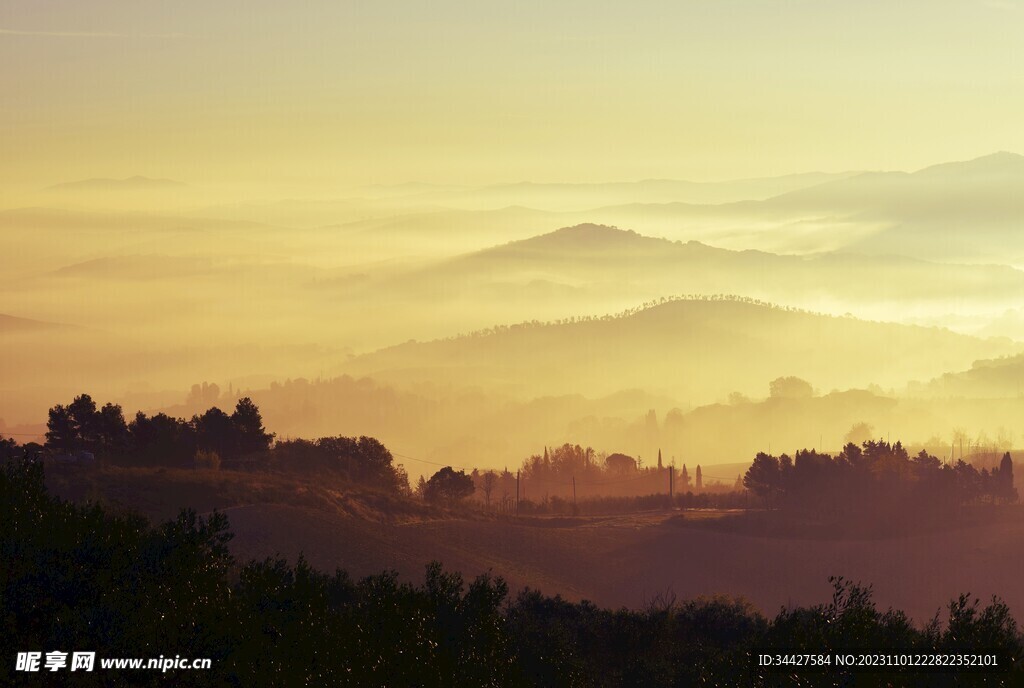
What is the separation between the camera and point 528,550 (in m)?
160

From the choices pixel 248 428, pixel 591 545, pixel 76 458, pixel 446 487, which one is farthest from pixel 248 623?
pixel 446 487

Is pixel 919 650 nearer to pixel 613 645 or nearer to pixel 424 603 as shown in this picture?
pixel 424 603

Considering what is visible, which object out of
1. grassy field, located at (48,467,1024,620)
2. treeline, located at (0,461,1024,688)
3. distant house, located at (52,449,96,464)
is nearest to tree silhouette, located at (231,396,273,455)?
grassy field, located at (48,467,1024,620)

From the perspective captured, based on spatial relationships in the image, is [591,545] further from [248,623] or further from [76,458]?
[248,623]

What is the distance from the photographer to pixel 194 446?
169 m

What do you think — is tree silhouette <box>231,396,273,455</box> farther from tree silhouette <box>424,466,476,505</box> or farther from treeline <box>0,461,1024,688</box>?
treeline <box>0,461,1024,688</box>

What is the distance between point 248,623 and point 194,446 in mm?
129923

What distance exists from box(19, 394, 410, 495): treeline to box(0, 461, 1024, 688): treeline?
109396 mm

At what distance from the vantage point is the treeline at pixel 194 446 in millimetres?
163250

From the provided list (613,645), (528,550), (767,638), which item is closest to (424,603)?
(767,638)

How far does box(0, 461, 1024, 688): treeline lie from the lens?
3931cm

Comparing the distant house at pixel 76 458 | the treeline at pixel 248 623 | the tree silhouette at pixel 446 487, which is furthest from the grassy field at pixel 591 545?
the treeline at pixel 248 623

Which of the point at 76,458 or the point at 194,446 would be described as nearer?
the point at 76,458

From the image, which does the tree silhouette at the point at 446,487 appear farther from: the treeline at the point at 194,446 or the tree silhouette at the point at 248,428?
the tree silhouette at the point at 248,428
